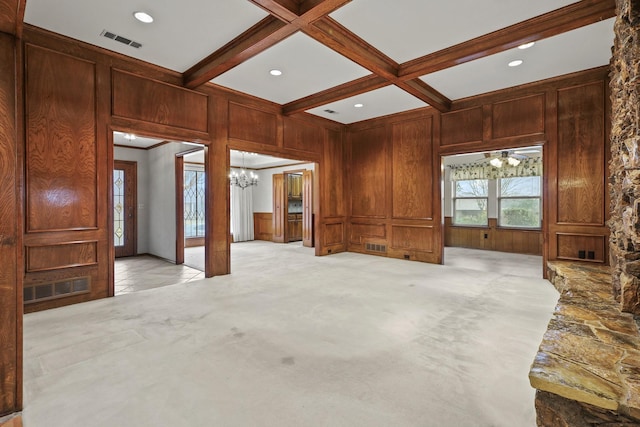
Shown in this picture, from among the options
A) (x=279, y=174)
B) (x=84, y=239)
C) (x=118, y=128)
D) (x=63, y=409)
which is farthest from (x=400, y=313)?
(x=279, y=174)

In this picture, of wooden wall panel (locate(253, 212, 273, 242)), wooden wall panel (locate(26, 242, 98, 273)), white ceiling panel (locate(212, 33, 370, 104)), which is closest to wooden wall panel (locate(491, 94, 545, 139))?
white ceiling panel (locate(212, 33, 370, 104))

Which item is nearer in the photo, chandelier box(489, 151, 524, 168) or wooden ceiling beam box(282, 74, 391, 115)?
wooden ceiling beam box(282, 74, 391, 115)

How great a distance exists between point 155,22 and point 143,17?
0.12 metres

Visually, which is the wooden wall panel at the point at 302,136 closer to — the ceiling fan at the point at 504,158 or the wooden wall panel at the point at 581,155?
the ceiling fan at the point at 504,158

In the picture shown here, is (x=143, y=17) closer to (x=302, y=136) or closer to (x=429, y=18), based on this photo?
(x=429, y=18)

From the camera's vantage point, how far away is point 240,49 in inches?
138

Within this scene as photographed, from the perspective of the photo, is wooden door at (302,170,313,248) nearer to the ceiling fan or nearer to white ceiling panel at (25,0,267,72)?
the ceiling fan

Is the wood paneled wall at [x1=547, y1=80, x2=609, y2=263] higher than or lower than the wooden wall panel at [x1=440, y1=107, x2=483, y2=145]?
lower

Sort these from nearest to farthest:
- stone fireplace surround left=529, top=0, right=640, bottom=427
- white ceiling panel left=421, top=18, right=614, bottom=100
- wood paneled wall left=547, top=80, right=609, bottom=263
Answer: stone fireplace surround left=529, top=0, right=640, bottom=427 → white ceiling panel left=421, top=18, right=614, bottom=100 → wood paneled wall left=547, top=80, right=609, bottom=263

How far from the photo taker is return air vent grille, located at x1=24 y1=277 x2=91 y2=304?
3.37m

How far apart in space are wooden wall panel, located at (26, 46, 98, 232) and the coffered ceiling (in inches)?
16.9

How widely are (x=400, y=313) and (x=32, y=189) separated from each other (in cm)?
426

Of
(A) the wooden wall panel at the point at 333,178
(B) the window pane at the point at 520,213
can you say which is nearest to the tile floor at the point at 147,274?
(A) the wooden wall panel at the point at 333,178

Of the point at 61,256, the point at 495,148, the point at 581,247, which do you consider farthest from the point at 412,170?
the point at 61,256
